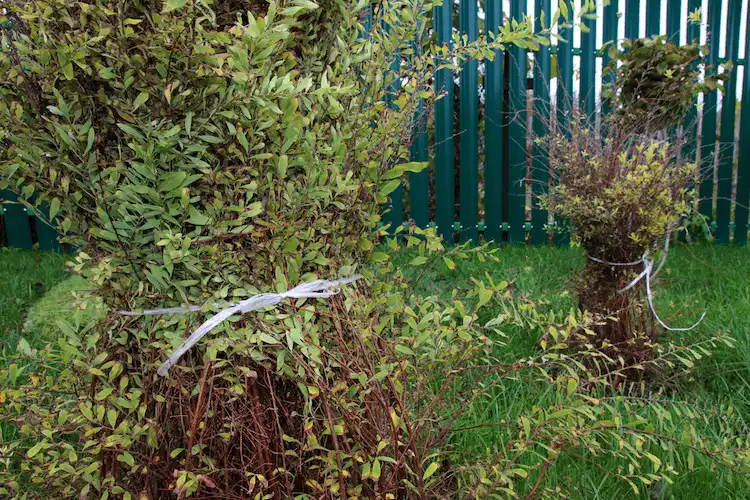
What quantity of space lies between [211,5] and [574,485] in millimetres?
1695

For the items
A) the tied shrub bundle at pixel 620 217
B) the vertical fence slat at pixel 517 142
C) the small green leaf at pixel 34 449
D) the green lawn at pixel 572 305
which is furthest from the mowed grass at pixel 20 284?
the vertical fence slat at pixel 517 142

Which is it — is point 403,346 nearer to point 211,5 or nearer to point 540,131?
point 211,5

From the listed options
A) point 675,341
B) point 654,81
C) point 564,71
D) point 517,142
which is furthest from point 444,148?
point 675,341

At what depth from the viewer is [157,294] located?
4.14 ft

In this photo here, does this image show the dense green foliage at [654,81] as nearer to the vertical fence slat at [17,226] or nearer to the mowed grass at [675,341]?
the mowed grass at [675,341]

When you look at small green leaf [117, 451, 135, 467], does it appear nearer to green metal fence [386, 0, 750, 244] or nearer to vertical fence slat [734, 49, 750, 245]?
green metal fence [386, 0, 750, 244]

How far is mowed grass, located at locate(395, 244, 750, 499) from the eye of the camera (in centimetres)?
193

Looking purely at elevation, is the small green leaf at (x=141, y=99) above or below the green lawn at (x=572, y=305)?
above

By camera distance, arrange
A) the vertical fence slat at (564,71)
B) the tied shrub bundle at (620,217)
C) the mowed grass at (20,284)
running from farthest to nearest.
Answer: the vertical fence slat at (564,71) → the mowed grass at (20,284) → the tied shrub bundle at (620,217)

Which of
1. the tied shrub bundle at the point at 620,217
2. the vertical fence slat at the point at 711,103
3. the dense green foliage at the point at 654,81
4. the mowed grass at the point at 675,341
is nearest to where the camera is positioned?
the mowed grass at the point at 675,341

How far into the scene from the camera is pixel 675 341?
302cm

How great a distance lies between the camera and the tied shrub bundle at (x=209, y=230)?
3.82 feet

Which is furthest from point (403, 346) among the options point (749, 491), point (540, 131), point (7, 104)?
point (540, 131)

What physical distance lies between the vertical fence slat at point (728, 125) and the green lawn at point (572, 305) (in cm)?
82
